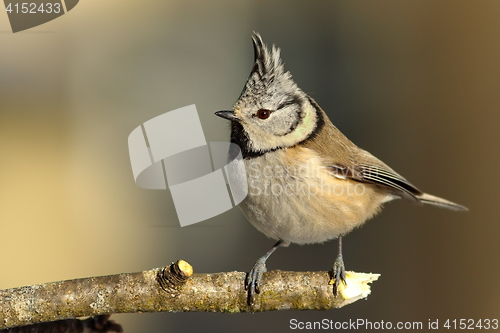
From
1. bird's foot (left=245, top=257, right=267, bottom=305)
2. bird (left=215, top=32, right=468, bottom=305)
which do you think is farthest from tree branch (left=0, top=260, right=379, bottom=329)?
bird (left=215, top=32, right=468, bottom=305)

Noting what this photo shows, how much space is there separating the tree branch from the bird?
20cm

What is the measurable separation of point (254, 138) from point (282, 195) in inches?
17.8

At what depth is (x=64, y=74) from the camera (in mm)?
5770

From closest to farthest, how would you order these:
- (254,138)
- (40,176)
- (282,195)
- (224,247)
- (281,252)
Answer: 1. (282,195)
2. (254,138)
3. (281,252)
4. (224,247)
5. (40,176)

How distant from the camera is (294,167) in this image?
2.52 metres

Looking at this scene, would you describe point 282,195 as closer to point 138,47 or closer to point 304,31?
point 304,31

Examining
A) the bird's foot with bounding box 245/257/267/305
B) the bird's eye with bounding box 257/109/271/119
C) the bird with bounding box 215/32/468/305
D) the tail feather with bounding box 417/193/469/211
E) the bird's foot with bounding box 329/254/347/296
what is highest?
the bird's eye with bounding box 257/109/271/119

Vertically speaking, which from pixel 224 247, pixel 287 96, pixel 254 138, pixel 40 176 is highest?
pixel 287 96

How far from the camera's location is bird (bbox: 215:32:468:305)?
249 centimetres

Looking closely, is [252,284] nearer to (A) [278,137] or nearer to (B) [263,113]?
(A) [278,137]

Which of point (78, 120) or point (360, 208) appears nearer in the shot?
point (360, 208)

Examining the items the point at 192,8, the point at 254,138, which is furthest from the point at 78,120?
the point at 254,138

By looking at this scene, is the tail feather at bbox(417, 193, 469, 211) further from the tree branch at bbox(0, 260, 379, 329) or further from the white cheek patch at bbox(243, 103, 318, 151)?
the tree branch at bbox(0, 260, 379, 329)

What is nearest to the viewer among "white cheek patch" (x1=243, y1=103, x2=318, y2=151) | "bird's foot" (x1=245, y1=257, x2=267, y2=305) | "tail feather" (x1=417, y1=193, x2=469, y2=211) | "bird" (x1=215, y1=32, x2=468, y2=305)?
"bird's foot" (x1=245, y1=257, x2=267, y2=305)
